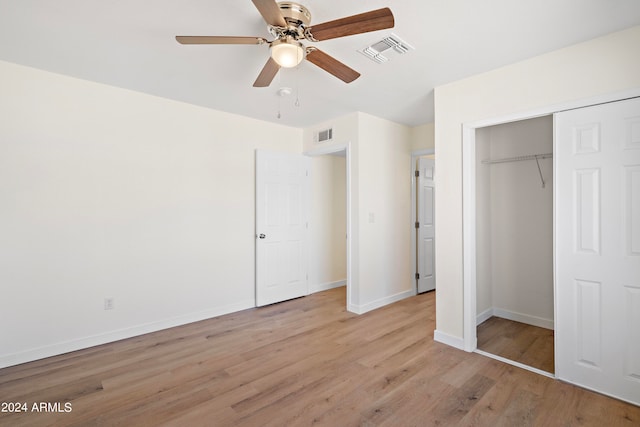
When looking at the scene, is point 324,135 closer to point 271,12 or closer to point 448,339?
point 271,12

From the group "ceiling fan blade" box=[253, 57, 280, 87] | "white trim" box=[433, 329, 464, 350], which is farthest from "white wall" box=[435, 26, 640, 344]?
"ceiling fan blade" box=[253, 57, 280, 87]

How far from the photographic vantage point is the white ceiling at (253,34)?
189 cm

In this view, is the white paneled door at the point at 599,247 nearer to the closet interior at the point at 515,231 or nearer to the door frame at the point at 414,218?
the closet interior at the point at 515,231

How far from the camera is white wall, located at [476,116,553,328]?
339 cm

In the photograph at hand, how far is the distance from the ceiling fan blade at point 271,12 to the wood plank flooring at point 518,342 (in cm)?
322

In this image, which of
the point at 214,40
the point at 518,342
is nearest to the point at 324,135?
the point at 214,40

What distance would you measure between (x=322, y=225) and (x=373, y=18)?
365 centimetres

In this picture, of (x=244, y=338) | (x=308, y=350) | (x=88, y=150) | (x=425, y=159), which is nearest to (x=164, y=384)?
(x=244, y=338)

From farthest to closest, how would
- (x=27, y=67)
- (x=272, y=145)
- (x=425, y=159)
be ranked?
(x=425, y=159) → (x=272, y=145) → (x=27, y=67)

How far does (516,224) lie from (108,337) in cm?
467

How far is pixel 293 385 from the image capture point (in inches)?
90.8

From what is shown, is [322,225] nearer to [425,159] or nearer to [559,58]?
[425,159]

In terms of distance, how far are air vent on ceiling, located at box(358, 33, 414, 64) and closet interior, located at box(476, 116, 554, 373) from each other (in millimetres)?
1730

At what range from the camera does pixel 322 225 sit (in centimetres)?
502
